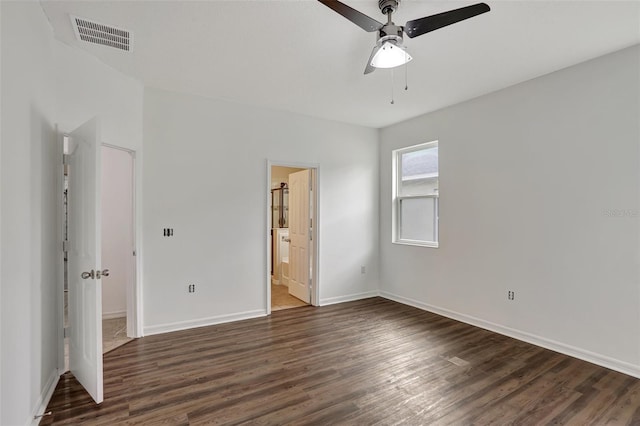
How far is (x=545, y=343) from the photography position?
3.26 metres

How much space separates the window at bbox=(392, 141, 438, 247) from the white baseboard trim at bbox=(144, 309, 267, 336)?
2492mm

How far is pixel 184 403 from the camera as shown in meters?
2.28

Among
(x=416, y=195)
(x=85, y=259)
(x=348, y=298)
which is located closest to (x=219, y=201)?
(x=85, y=259)

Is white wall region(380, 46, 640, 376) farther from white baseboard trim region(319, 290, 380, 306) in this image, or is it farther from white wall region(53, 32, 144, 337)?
white wall region(53, 32, 144, 337)

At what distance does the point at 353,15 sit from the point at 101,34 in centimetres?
205

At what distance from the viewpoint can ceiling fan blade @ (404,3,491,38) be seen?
71.4 inches

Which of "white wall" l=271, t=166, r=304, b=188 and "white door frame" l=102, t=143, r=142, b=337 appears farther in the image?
"white wall" l=271, t=166, r=304, b=188

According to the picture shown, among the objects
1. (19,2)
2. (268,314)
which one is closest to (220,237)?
(268,314)

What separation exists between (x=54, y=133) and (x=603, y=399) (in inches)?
184

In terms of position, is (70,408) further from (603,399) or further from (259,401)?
(603,399)

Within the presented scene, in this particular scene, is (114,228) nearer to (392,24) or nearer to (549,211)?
(392,24)

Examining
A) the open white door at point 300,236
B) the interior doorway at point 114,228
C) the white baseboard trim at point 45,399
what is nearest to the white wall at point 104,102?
the interior doorway at point 114,228

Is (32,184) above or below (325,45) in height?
below

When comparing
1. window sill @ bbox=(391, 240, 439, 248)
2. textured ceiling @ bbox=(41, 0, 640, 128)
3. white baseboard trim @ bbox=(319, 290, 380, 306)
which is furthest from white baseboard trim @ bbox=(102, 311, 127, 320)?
window sill @ bbox=(391, 240, 439, 248)
